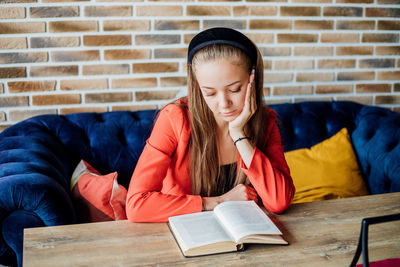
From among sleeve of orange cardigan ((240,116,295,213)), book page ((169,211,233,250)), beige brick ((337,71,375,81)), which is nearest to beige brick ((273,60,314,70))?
→ beige brick ((337,71,375,81))

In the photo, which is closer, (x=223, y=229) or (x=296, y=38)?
(x=223, y=229)

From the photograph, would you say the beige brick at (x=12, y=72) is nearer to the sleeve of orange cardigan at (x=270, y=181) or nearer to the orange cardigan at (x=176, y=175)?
the orange cardigan at (x=176, y=175)

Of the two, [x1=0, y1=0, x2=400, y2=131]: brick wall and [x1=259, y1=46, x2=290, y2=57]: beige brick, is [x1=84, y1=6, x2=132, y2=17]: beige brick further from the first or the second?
[x1=259, y1=46, x2=290, y2=57]: beige brick

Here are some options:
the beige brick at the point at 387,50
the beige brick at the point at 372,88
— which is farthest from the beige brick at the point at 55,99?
the beige brick at the point at 387,50

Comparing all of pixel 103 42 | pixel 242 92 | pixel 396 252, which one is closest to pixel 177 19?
pixel 103 42

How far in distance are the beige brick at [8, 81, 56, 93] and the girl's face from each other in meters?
1.20

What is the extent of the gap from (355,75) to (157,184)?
181 cm

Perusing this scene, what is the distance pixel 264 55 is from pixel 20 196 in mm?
1671

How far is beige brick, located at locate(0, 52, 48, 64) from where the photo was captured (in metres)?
2.16

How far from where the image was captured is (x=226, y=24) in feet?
7.77

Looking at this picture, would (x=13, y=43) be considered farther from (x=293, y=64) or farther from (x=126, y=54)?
(x=293, y=64)

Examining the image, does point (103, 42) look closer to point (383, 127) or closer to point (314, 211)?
point (314, 211)

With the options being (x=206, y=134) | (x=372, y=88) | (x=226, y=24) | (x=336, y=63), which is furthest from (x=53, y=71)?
(x=372, y=88)

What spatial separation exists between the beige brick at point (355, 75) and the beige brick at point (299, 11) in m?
0.45
